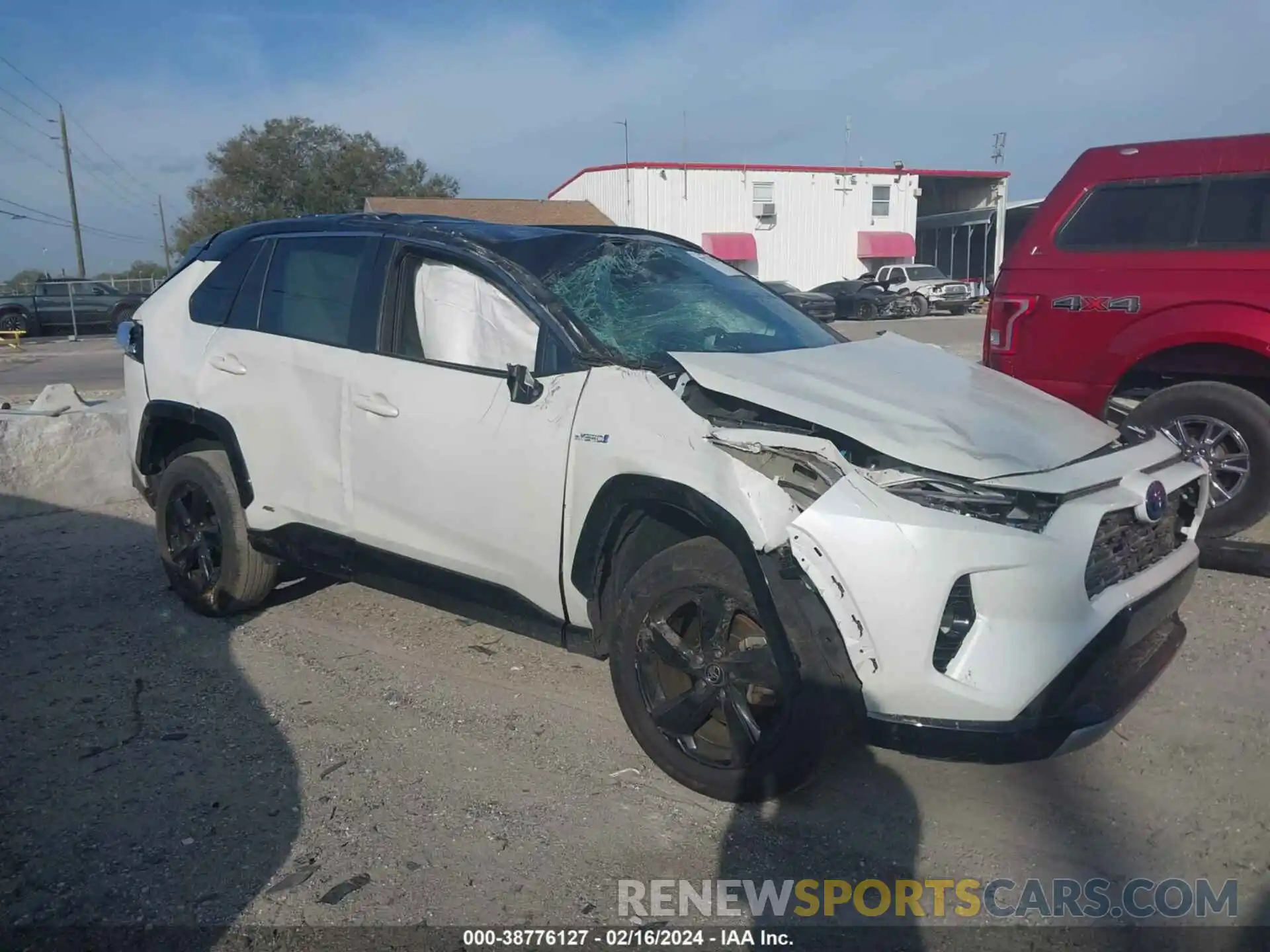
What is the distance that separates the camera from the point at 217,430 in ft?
15.3

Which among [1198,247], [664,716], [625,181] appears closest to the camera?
[664,716]

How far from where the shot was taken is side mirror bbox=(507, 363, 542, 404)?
3545 mm

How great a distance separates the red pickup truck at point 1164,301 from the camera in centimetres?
533

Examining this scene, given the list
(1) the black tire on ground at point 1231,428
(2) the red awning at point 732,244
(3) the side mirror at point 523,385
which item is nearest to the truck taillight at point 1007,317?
(1) the black tire on ground at point 1231,428

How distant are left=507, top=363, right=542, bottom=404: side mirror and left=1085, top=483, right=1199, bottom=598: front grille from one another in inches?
72.1

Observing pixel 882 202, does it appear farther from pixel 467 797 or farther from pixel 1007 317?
pixel 467 797

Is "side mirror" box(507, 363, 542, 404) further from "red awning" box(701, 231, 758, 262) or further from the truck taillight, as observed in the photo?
"red awning" box(701, 231, 758, 262)

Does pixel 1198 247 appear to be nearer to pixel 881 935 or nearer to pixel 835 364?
pixel 835 364

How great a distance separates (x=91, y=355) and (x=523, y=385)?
2103 centimetres

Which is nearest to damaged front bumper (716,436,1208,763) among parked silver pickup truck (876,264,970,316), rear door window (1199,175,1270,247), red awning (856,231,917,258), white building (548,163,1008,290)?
rear door window (1199,175,1270,247)

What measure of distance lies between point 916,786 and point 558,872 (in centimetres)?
124

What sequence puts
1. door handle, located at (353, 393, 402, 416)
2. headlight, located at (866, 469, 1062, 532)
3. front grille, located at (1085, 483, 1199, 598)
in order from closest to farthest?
1. headlight, located at (866, 469, 1062, 532)
2. front grille, located at (1085, 483, 1199, 598)
3. door handle, located at (353, 393, 402, 416)

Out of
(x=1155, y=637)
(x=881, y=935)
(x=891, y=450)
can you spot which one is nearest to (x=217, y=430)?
(x=891, y=450)

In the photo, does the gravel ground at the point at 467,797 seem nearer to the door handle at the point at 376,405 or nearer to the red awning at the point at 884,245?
the door handle at the point at 376,405
